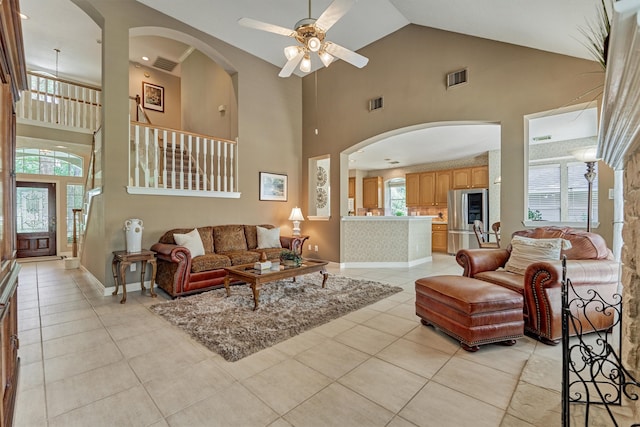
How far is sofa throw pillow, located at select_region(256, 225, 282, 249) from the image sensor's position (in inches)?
202

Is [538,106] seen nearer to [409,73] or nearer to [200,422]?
[409,73]

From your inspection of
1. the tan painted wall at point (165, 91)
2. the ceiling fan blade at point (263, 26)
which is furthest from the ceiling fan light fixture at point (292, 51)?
the tan painted wall at point (165, 91)

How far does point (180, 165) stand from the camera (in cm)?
489

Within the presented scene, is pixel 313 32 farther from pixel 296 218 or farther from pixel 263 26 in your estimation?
pixel 296 218

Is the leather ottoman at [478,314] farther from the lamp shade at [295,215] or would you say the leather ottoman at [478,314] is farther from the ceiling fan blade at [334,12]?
the lamp shade at [295,215]

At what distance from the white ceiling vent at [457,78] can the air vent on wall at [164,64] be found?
6809mm

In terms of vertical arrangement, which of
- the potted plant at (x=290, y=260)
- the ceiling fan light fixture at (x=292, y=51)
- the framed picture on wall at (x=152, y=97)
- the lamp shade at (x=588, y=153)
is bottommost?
the potted plant at (x=290, y=260)

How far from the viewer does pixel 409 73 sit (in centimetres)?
491

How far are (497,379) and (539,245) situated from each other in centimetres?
168

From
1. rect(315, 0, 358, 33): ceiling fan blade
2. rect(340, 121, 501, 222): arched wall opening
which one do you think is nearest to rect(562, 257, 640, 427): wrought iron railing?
rect(315, 0, 358, 33): ceiling fan blade

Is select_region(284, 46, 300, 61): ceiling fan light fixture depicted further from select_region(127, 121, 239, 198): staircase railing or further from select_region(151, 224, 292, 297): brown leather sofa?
select_region(151, 224, 292, 297): brown leather sofa

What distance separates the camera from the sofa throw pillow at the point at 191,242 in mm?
4086

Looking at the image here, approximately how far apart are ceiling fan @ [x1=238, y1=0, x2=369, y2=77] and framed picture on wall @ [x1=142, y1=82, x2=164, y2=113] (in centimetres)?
610

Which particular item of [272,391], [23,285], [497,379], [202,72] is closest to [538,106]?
[497,379]
